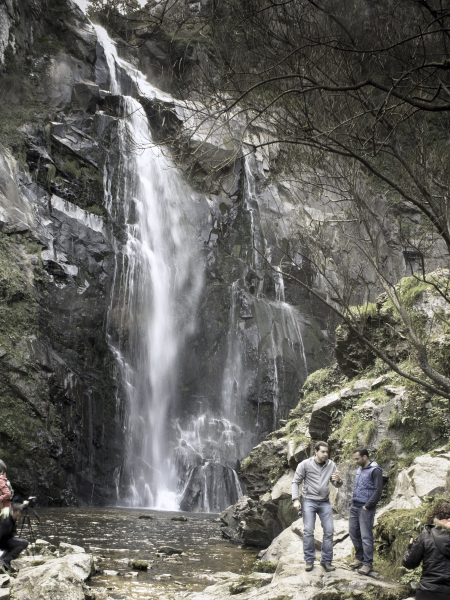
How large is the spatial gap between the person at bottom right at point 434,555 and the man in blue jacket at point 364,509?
1782 millimetres

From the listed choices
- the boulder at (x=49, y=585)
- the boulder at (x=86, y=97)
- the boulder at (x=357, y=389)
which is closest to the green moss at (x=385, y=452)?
the boulder at (x=357, y=389)

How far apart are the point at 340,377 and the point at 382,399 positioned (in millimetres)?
4049

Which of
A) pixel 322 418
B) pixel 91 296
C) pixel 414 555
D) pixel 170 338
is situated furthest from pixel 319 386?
pixel 170 338

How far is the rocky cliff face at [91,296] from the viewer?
56.1ft

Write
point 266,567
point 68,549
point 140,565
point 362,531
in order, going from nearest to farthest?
point 362,531 < point 266,567 < point 140,565 < point 68,549

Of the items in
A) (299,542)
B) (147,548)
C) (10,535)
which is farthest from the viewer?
(147,548)

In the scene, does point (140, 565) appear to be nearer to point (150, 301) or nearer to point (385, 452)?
point (385, 452)

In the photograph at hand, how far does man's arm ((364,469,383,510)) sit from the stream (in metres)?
2.55

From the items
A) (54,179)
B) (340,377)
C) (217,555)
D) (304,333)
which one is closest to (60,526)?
(217,555)

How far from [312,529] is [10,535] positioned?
349cm

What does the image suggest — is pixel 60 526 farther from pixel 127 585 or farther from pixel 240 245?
pixel 240 245

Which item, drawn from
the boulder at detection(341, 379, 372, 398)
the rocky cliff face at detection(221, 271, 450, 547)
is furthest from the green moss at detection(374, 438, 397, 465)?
the boulder at detection(341, 379, 372, 398)

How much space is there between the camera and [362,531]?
199 inches

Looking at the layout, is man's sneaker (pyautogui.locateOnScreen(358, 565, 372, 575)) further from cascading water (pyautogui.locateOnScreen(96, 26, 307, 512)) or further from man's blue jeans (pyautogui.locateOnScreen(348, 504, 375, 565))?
cascading water (pyautogui.locateOnScreen(96, 26, 307, 512))
